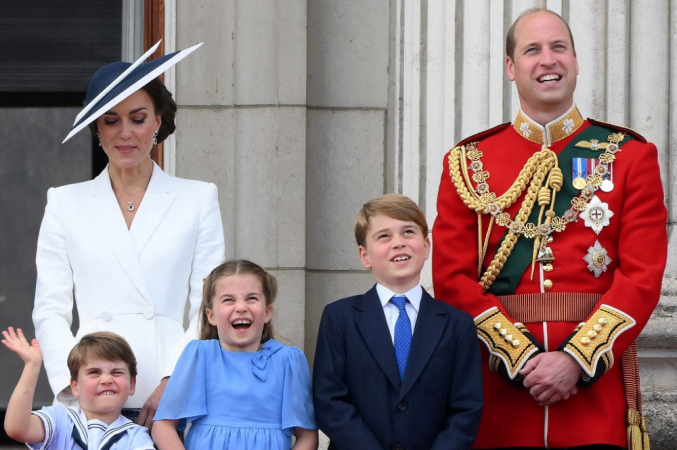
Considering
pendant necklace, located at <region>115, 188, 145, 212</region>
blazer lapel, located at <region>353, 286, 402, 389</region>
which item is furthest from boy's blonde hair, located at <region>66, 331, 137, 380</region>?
blazer lapel, located at <region>353, 286, 402, 389</region>

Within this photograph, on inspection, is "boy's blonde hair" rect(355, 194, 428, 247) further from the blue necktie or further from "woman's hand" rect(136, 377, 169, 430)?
"woman's hand" rect(136, 377, 169, 430)

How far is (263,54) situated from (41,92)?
3.78 ft

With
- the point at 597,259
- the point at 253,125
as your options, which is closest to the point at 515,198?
the point at 597,259

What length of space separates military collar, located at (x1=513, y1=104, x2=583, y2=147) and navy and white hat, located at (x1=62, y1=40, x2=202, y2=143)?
1.11 metres

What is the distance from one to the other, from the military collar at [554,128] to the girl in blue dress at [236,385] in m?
0.95

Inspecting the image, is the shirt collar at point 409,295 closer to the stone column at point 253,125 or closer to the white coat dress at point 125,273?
the white coat dress at point 125,273

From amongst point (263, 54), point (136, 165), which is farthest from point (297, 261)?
point (136, 165)

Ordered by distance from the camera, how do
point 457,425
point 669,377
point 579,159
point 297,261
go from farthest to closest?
point 297,261, point 669,377, point 579,159, point 457,425

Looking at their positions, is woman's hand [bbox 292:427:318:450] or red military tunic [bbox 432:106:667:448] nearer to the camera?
red military tunic [bbox 432:106:667:448]

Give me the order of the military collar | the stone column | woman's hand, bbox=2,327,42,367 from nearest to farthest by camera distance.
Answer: woman's hand, bbox=2,327,42,367
the military collar
the stone column

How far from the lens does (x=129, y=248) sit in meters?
3.69

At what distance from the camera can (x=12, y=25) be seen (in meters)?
6.02

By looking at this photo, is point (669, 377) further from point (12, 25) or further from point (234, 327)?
point (12, 25)

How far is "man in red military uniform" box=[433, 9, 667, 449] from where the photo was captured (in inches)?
137
